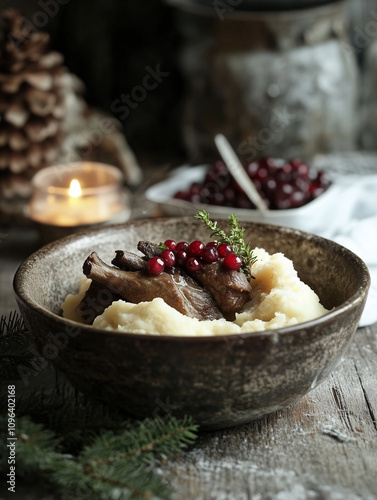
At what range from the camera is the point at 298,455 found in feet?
5.47

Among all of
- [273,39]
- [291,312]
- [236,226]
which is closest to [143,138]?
[273,39]

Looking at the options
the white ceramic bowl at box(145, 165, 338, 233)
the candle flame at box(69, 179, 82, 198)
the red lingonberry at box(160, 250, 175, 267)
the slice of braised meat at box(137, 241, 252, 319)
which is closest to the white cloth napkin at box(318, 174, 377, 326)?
the white ceramic bowl at box(145, 165, 338, 233)

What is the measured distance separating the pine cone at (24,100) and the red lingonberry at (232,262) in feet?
6.58

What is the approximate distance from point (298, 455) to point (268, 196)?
5.09ft

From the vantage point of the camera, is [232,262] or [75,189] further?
[75,189]

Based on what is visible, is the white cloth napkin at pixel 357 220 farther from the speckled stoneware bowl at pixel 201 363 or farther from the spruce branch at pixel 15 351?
the spruce branch at pixel 15 351

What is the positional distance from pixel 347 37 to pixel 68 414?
324 centimetres

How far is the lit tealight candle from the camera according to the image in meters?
3.16

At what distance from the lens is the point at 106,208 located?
3.25 metres

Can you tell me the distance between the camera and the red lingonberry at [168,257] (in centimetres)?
186

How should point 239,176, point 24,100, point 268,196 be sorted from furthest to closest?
point 24,100 → point 268,196 → point 239,176

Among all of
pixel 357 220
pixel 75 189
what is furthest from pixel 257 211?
→ pixel 75 189

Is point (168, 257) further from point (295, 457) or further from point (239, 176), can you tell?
point (239, 176)

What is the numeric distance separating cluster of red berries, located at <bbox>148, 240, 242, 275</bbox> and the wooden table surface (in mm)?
415
